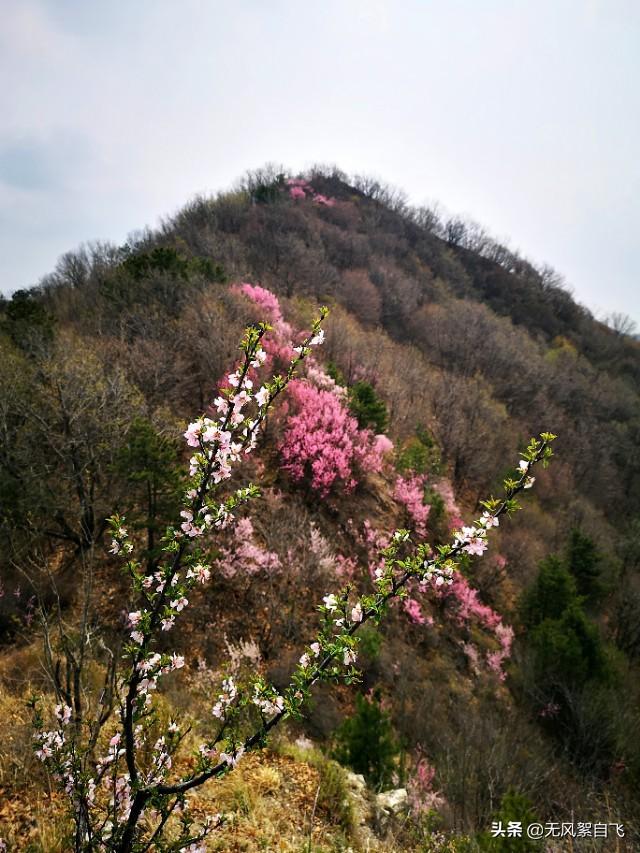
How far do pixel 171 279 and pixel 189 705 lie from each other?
1292 centimetres

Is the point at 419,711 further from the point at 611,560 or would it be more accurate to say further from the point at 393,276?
the point at 393,276

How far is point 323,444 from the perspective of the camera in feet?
41.6

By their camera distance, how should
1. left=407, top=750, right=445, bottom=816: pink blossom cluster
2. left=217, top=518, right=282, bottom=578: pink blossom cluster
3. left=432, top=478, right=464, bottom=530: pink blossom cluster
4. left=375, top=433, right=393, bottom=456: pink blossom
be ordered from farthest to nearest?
left=432, top=478, right=464, bottom=530: pink blossom cluster
left=375, top=433, right=393, bottom=456: pink blossom
left=217, top=518, right=282, bottom=578: pink blossom cluster
left=407, top=750, right=445, bottom=816: pink blossom cluster

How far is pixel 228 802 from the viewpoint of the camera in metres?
4.19

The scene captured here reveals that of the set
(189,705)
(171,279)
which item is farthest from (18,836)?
(171,279)

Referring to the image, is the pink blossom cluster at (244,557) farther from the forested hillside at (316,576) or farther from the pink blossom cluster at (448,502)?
the pink blossom cluster at (448,502)

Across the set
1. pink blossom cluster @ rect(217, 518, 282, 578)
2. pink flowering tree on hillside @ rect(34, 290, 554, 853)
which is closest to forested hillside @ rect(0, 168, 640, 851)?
pink blossom cluster @ rect(217, 518, 282, 578)

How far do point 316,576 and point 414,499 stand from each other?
18.1ft

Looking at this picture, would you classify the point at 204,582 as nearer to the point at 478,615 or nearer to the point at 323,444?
the point at 323,444

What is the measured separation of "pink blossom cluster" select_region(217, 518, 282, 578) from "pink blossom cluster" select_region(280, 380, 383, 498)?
109 inches

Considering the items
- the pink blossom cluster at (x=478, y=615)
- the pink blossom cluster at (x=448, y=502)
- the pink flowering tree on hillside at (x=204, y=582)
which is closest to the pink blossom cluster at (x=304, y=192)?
the pink blossom cluster at (x=448, y=502)

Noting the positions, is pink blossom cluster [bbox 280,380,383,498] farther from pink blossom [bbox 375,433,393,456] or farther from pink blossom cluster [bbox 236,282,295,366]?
pink blossom cluster [bbox 236,282,295,366]

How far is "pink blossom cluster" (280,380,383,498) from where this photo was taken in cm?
1235

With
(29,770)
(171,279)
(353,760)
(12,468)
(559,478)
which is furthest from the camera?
(559,478)
